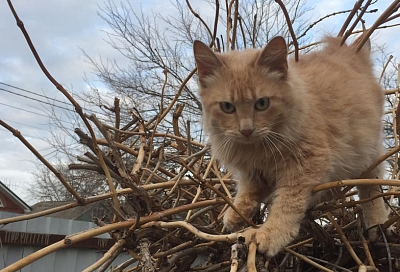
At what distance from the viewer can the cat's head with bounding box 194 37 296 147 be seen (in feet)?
3.62

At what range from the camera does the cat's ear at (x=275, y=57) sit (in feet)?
3.71

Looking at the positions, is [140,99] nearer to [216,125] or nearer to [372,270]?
[216,125]

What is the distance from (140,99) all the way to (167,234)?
242 inches

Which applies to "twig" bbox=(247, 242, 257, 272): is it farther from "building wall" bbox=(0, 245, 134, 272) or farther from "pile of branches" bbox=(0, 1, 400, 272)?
"building wall" bbox=(0, 245, 134, 272)

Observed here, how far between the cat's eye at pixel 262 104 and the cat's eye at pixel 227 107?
7cm

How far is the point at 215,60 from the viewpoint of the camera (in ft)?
3.92

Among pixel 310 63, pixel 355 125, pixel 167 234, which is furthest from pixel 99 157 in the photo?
pixel 310 63

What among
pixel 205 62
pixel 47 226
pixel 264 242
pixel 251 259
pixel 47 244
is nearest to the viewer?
pixel 251 259

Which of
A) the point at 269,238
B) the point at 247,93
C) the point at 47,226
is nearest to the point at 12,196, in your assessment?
the point at 47,226

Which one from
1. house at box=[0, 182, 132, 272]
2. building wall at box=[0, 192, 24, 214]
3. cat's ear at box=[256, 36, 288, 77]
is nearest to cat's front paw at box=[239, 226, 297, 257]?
cat's ear at box=[256, 36, 288, 77]

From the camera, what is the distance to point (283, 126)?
1102 millimetres

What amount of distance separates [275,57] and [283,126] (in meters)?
0.20

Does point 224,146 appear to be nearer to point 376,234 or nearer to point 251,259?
point 376,234

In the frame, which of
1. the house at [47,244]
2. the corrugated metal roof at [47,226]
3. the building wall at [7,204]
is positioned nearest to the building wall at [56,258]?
the house at [47,244]
